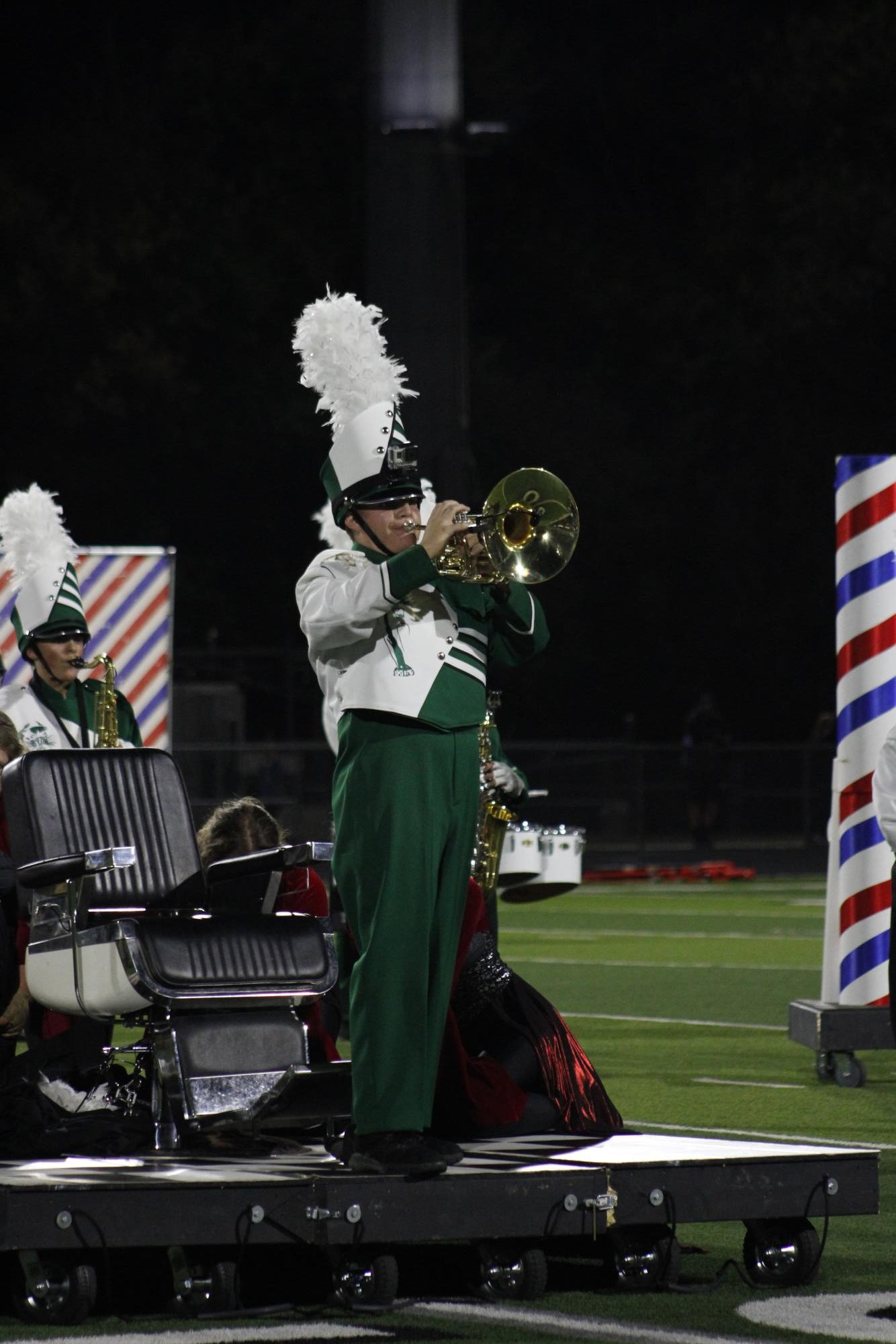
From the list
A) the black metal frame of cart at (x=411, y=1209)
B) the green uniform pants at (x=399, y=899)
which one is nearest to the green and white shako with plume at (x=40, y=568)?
the black metal frame of cart at (x=411, y=1209)

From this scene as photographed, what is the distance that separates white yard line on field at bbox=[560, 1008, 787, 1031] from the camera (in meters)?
12.3

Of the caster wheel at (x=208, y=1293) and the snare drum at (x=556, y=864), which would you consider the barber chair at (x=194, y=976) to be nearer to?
the caster wheel at (x=208, y=1293)

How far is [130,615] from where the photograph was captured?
13328 millimetres

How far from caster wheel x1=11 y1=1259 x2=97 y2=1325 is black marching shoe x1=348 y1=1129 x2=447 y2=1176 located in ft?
2.24

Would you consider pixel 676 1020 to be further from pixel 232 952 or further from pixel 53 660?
pixel 232 952

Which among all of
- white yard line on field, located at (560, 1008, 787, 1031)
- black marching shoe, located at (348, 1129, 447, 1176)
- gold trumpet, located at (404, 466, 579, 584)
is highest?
gold trumpet, located at (404, 466, 579, 584)

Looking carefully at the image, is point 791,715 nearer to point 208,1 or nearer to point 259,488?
point 259,488

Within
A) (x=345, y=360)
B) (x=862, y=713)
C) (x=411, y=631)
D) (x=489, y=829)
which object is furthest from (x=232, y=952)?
(x=862, y=713)

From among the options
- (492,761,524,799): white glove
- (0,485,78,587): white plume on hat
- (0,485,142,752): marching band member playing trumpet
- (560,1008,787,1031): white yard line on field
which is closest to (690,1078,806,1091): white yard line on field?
(492,761,524,799): white glove

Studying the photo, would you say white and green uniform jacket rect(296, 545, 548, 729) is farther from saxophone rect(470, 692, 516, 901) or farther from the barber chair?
saxophone rect(470, 692, 516, 901)

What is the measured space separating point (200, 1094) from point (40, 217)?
27.5 metres

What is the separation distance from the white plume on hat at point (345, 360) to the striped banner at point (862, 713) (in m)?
4.29

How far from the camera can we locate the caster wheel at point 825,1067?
10.3m

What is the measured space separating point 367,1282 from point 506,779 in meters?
3.25
